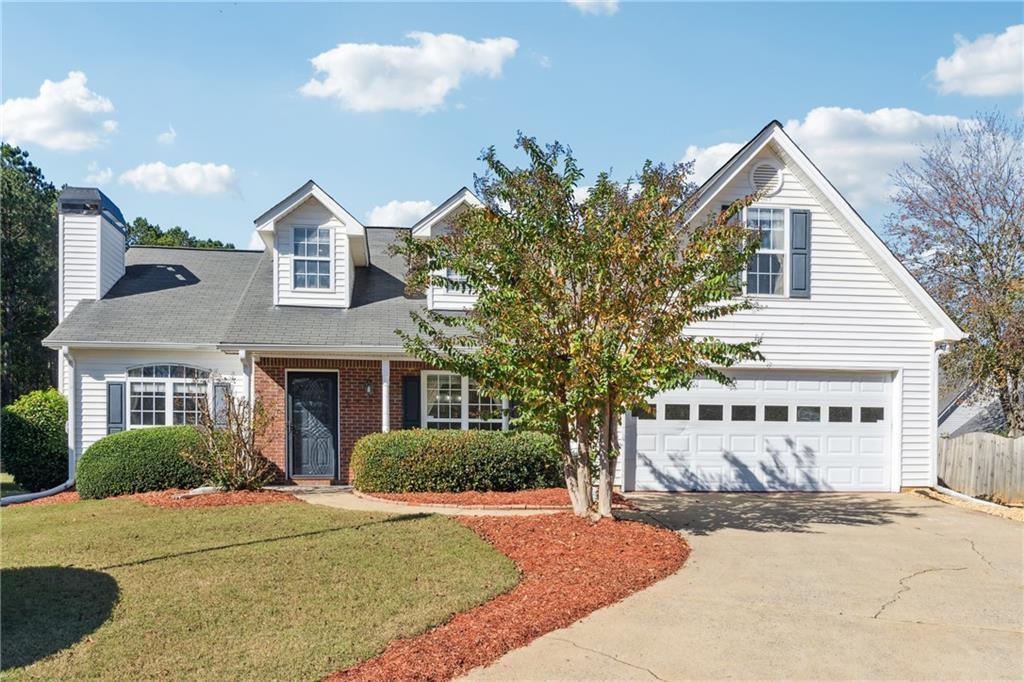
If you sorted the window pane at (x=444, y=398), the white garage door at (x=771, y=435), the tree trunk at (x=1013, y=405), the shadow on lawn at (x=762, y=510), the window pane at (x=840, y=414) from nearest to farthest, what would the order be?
the shadow on lawn at (x=762, y=510)
the white garage door at (x=771, y=435)
the window pane at (x=840, y=414)
the window pane at (x=444, y=398)
the tree trunk at (x=1013, y=405)

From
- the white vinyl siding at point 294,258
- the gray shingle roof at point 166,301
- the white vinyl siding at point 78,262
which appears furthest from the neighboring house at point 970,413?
the white vinyl siding at point 78,262

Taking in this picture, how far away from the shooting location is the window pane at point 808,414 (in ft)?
46.6

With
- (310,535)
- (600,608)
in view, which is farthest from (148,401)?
(600,608)

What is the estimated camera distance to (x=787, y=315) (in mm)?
14117

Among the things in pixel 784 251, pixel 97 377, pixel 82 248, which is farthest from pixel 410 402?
pixel 82 248

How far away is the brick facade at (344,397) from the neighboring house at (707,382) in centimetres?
3

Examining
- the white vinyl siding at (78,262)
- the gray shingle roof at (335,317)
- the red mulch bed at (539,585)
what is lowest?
the red mulch bed at (539,585)

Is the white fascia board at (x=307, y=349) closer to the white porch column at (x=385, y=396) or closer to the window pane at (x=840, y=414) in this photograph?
the white porch column at (x=385, y=396)

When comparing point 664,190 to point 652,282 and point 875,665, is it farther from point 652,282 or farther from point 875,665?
point 875,665

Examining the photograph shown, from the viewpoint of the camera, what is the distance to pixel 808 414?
14234mm

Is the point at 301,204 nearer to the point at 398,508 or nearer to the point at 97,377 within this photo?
the point at 97,377

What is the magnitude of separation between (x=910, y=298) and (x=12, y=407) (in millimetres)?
17726

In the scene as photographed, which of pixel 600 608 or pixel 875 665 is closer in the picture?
pixel 875 665

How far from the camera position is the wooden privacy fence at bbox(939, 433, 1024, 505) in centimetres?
1443
